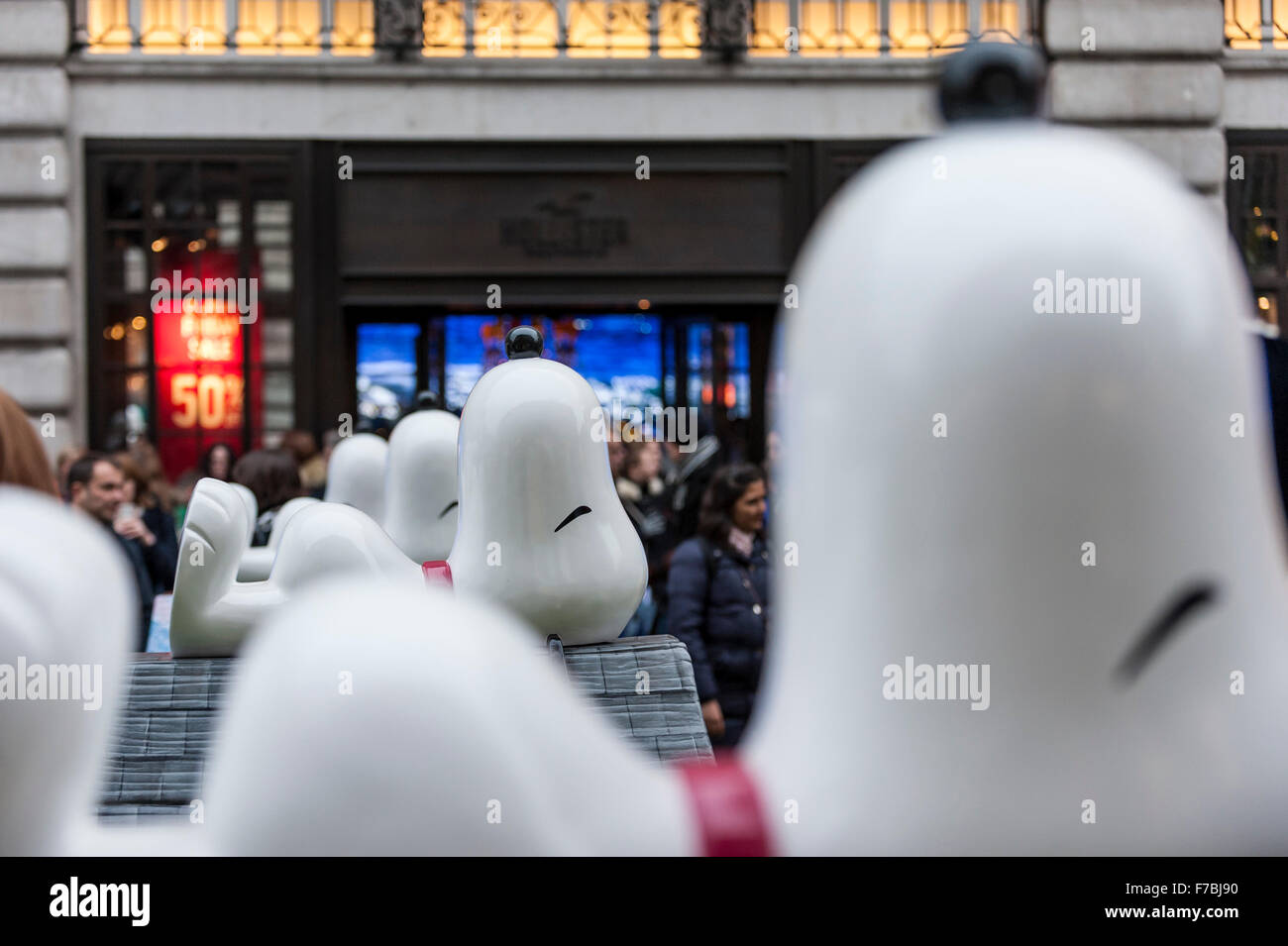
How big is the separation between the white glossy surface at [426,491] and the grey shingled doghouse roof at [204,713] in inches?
30.6

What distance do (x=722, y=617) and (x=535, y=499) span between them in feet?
2.85

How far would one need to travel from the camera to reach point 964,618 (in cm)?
154

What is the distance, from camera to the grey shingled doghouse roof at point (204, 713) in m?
4.16

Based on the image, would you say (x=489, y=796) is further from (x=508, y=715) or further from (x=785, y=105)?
(x=785, y=105)

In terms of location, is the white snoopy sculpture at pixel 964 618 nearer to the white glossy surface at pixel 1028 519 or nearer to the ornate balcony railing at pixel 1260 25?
the white glossy surface at pixel 1028 519

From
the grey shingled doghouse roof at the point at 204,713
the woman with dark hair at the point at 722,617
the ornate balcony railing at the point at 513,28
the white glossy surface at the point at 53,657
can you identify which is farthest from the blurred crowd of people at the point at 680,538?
the ornate balcony railing at the point at 513,28

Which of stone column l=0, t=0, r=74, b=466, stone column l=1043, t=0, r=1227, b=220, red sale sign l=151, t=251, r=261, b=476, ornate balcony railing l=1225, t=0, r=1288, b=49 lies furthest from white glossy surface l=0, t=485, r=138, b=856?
ornate balcony railing l=1225, t=0, r=1288, b=49

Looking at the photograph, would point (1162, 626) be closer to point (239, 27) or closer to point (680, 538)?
point (680, 538)

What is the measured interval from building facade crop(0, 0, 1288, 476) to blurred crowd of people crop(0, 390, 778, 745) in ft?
13.5

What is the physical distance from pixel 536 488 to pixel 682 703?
0.72 metres

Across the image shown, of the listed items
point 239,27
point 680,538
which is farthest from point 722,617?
point 239,27

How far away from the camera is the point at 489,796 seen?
Answer: 1.51 metres

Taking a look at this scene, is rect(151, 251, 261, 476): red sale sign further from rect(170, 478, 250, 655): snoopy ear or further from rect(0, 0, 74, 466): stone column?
rect(170, 478, 250, 655): snoopy ear

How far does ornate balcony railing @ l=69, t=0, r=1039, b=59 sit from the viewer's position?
38.5ft
